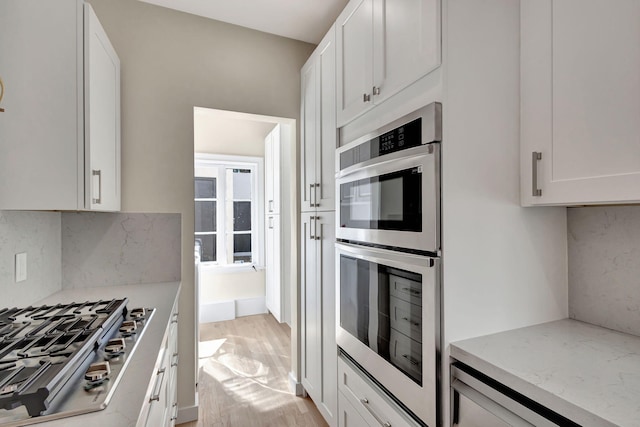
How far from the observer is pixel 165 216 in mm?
2053

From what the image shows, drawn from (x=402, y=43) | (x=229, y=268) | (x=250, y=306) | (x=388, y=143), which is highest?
(x=402, y=43)

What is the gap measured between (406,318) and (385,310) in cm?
15

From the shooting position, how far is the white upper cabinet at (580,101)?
92cm

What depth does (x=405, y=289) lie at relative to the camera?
1181mm

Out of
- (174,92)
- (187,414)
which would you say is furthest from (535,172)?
(187,414)

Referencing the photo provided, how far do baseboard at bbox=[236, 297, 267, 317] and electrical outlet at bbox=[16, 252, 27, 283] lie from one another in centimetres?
282

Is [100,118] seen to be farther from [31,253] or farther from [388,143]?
[388,143]

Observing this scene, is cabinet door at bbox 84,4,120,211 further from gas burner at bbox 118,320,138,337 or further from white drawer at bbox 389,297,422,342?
white drawer at bbox 389,297,422,342

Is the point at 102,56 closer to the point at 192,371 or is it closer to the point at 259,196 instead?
the point at 192,371

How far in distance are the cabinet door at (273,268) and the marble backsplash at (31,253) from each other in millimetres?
2097

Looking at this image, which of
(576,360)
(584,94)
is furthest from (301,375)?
(584,94)

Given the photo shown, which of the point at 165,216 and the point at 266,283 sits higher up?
the point at 165,216

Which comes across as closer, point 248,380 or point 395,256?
point 395,256

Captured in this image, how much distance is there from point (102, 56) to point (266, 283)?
3.18 metres
